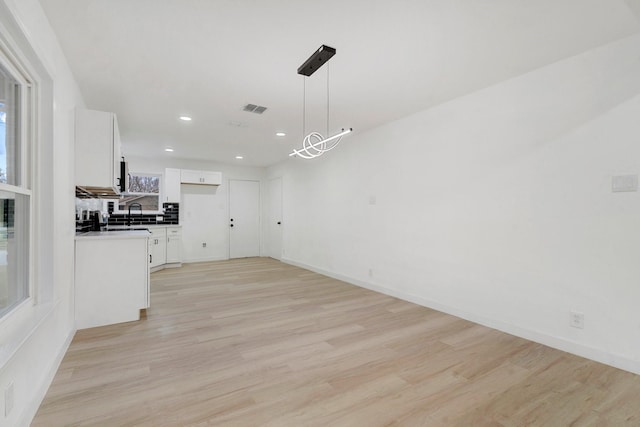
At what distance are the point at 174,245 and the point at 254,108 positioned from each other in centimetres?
411

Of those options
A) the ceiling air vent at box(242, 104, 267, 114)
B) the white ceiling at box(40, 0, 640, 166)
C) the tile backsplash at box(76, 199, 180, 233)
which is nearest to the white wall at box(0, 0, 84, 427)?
the white ceiling at box(40, 0, 640, 166)

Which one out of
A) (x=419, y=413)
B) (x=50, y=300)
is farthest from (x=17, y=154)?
(x=419, y=413)

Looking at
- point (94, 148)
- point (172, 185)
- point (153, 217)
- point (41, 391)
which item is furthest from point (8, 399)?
point (153, 217)

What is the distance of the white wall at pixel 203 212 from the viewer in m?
7.15

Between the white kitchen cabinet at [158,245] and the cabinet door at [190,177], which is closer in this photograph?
the white kitchen cabinet at [158,245]

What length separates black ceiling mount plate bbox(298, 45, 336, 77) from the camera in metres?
2.32

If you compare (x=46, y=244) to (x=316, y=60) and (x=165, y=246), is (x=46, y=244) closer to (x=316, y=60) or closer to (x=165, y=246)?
(x=316, y=60)

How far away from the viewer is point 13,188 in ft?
5.33

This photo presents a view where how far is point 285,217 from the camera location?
7.30 m

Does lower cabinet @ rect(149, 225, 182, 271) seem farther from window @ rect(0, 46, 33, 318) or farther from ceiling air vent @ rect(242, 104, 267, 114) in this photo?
window @ rect(0, 46, 33, 318)

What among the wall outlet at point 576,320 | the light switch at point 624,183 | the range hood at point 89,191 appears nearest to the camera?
the light switch at point 624,183

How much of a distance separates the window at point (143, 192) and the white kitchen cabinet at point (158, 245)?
87 centimetres

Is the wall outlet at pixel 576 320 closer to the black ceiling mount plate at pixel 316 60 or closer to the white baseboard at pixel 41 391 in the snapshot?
the black ceiling mount plate at pixel 316 60

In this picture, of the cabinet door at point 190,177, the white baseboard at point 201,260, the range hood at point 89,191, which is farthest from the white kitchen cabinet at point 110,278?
the white baseboard at point 201,260
